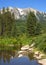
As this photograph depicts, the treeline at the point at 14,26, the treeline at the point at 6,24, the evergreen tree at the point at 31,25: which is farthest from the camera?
the treeline at the point at 6,24

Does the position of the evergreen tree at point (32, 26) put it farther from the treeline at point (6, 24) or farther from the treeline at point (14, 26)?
the treeline at point (6, 24)

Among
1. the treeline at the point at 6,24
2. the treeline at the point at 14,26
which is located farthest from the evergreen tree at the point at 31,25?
the treeline at the point at 6,24

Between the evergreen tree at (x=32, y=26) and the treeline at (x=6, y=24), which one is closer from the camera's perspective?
the evergreen tree at (x=32, y=26)

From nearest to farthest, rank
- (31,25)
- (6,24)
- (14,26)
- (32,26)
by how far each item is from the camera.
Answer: (32,26) < (31,25) < (14,26) < (6,24)

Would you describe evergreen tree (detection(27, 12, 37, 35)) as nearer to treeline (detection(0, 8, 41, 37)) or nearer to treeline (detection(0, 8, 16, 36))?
treeline (detection(0, 8, 41, 37))

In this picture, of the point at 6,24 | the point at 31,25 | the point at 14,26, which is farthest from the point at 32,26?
the point at 6,24

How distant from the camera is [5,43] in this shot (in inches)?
1996

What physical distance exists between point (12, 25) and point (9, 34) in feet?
14.5

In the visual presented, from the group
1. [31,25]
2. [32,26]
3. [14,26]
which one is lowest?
[14,26]

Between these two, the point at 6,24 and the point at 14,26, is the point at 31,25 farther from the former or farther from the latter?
the point at 6,24

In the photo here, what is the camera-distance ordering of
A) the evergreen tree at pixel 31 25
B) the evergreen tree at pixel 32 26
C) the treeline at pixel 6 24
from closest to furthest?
the evergreen tree at pixel 32 26 < the evergreen tree at pixel 31 25 < the treeline at pixel 6 24

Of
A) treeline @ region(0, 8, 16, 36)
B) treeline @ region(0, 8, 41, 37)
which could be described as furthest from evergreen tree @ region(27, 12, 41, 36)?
treeline @ region(0, 8, 16, 36)

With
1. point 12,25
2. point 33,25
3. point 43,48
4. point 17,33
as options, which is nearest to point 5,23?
point 12,25

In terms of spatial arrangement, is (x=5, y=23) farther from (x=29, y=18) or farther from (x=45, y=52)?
(x=45, y=52)
